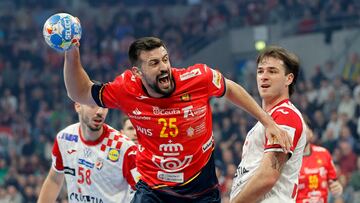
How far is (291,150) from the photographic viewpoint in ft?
22.0

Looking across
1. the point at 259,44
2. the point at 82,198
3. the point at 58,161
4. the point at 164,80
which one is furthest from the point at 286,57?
the point at 259,44

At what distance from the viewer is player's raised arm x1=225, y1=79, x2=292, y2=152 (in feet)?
21.6

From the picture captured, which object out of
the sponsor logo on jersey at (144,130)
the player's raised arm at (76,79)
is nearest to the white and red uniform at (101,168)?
the sponsor logo on jersey at (144,130)

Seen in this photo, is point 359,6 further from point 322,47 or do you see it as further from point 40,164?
point 40,164

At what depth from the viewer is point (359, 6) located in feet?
81.6

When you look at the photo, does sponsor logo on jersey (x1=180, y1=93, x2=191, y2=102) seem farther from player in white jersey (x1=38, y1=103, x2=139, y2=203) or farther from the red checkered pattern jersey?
player in white jersey (x1=38, y1=103, x2=139, y2=203)

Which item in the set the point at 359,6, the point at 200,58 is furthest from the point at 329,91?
the point at 200,58

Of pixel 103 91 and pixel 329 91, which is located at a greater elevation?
pixel 103 91

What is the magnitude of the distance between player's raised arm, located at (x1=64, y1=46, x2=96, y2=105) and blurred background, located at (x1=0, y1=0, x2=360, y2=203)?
28.1ft

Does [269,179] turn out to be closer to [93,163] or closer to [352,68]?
[93,163]

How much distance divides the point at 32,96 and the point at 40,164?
163 inches

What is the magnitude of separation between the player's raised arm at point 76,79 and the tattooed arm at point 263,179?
5.19 ft

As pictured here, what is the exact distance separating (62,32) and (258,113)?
170 cm

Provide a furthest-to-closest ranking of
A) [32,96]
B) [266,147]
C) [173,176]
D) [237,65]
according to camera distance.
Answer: [237,65], [32,96], [173,176], [266,147]
